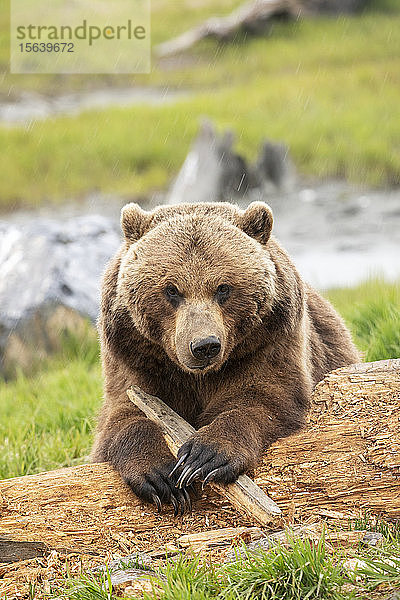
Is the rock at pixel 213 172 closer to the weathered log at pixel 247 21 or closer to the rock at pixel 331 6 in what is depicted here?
the weathered log at pixel 247 21

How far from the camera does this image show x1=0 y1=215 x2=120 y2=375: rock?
25.6 feet

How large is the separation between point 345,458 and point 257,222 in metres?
1.15

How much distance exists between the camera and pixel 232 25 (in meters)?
23.9

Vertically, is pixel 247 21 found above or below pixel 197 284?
below

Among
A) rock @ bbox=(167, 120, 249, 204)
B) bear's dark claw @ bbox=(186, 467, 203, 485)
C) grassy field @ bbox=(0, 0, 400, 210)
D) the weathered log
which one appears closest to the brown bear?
bear's dark claw @ bbox=(186, 467, 203, 485)

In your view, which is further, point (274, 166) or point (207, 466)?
point (274, 166)

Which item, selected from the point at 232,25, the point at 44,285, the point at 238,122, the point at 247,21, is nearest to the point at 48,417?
the point at 44,285

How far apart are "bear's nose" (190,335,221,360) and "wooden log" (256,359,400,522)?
56 centimetres

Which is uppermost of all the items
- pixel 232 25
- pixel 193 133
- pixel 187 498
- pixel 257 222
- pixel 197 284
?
pixel 257 222

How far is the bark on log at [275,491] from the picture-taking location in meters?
3.54

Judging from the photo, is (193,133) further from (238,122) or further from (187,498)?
(187,498)

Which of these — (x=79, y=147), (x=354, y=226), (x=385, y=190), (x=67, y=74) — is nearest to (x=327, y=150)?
(x=385, y=190)

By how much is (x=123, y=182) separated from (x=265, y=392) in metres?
12.0

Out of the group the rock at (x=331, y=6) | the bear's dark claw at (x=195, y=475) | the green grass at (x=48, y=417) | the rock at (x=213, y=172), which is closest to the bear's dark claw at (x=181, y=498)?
the bear's dark claw at (x=195, y=475)
